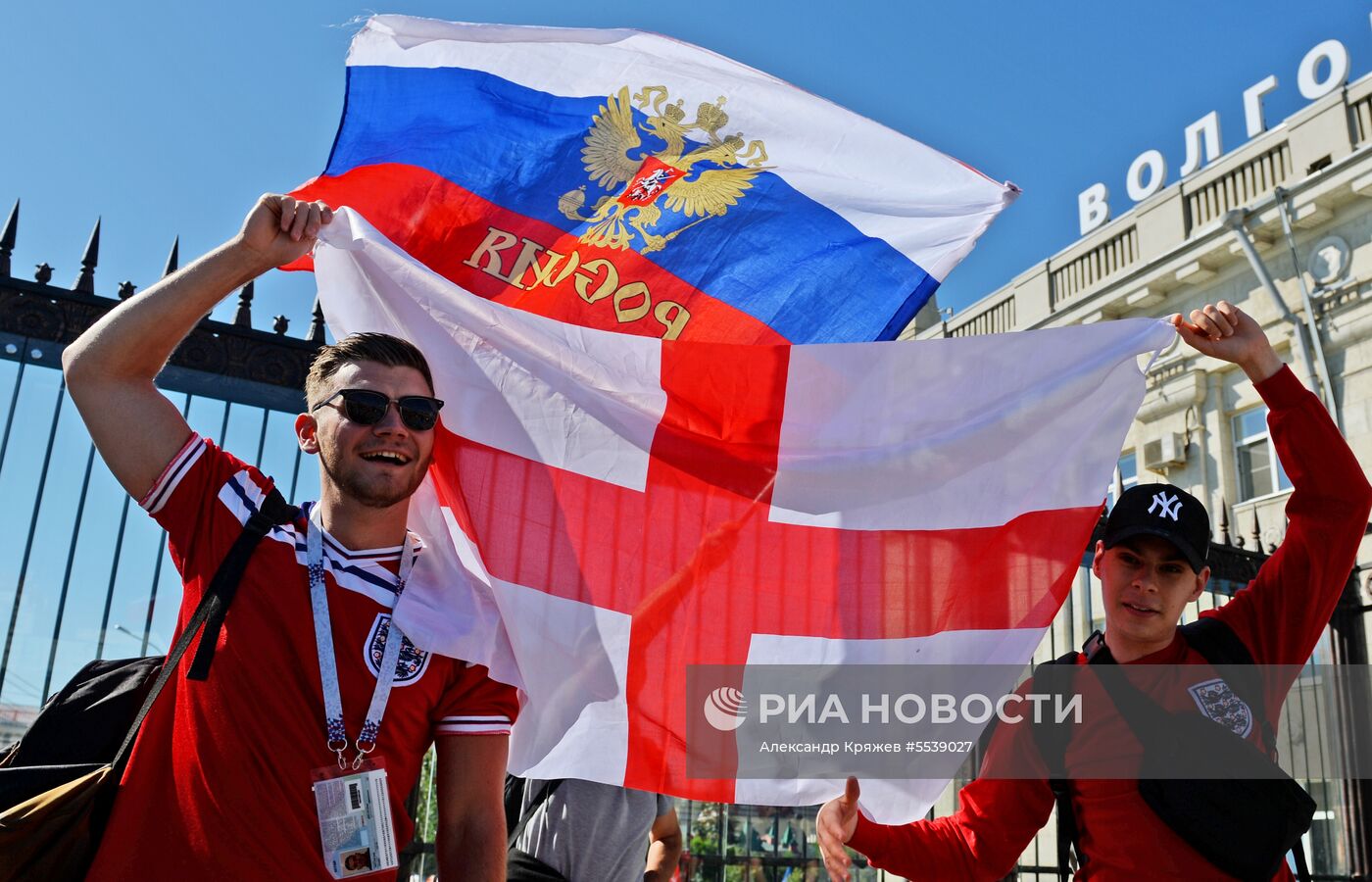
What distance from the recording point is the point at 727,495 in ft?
9.46

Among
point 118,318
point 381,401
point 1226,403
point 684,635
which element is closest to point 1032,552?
point 684,635

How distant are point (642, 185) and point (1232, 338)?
5.77 ft

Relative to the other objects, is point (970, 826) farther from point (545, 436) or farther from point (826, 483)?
point (545, 436)

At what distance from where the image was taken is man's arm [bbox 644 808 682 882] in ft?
11.7

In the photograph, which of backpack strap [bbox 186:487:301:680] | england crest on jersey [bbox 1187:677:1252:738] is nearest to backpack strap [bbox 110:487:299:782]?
backpack strap [bbox 186:487:301:680]

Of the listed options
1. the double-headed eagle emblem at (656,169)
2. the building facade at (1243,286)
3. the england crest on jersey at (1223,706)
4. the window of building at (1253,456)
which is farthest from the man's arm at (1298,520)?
the window of building at (1253,456)

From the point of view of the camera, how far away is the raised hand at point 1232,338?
8.53 feet

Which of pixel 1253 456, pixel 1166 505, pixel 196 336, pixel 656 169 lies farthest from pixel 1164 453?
pixel 196 336

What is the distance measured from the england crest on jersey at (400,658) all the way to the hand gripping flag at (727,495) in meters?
0.38

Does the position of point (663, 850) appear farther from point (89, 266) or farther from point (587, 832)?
point (89, 266)

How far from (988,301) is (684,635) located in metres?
16.8

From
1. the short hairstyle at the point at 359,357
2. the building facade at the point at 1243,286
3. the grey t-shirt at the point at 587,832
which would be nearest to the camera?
the short hairstyle at the point at 359,357

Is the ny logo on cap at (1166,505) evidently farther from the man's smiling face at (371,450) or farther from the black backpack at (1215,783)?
the man's smiling face at (371,450)

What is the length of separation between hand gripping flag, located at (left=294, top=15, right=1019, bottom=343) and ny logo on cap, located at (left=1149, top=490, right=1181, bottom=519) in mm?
1010
